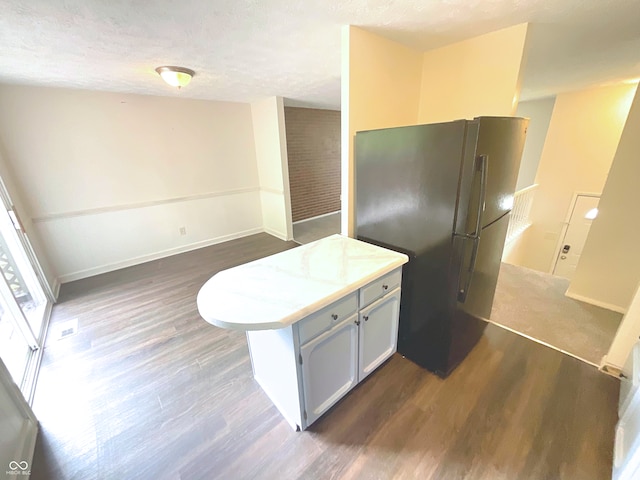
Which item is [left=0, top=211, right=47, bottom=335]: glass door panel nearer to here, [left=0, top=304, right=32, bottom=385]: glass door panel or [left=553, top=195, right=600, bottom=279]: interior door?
[left=0, top=304, right=32, bottom=385]: glass door panel

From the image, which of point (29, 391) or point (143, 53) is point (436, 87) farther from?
point (29, 391)

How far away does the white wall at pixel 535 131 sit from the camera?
15.1ft

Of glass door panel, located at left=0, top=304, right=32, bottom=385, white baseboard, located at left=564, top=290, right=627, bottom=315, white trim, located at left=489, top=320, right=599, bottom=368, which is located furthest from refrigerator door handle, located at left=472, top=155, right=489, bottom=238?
glass door panel, located at left=0, top=304, right=32, bottom=385

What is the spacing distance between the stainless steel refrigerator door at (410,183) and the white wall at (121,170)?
3.08 m

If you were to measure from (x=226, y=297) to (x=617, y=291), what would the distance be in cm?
342

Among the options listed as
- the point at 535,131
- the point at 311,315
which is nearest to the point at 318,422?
the point at 311,315

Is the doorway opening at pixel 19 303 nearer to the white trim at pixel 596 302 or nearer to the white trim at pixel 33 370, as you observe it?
the white trim at pixel 33 370

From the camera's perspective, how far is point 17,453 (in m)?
1.30

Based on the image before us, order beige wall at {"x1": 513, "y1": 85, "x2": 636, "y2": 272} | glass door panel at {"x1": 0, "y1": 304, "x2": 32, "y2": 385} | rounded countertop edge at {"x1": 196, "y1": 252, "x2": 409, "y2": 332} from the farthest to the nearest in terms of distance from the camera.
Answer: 1. beige wall at {"x1": 513, "y1": 85, "x2": 636, "y2": 272}
2. glass door panel at {"x1": 0, "y1": 304, "x2": 32, "y2": 385}
3. rounded countertop edge at {"x1": 196, "y1": 252, "x2": 409, "y2": 332}

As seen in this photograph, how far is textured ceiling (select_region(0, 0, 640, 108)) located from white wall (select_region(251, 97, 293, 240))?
4.44 ft

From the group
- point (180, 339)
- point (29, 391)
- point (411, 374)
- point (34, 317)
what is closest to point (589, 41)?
point (411, 374)

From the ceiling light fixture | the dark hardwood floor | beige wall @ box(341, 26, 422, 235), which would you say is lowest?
the dark hardwood floor

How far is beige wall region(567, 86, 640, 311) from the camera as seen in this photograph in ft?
7.03

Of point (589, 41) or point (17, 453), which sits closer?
point (17, 453)
